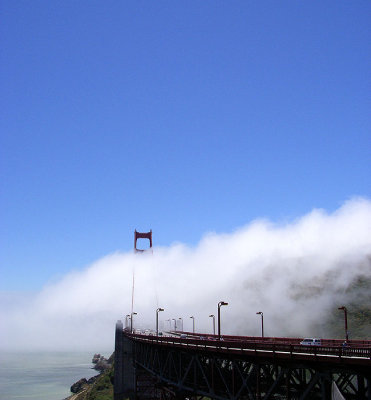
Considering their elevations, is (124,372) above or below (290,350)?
below

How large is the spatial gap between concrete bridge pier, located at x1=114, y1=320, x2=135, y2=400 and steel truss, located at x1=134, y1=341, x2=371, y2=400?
84.3ft

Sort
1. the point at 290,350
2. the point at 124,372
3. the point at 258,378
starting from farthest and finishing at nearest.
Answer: the point at 124,372, the point at 258,378, the point at 290,350

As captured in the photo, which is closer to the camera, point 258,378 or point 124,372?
point 258,378

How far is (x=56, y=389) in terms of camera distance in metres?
154

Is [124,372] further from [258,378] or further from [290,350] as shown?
[290,350]

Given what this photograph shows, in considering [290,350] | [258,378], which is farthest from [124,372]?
[290,350]

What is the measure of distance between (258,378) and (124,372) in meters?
58.7

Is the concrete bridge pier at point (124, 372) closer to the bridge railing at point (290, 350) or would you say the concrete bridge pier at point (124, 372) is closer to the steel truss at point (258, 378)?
the steel truss at point (258, 378)

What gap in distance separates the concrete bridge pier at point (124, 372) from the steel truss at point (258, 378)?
25.7 m

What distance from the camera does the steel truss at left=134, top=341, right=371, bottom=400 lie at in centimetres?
2391

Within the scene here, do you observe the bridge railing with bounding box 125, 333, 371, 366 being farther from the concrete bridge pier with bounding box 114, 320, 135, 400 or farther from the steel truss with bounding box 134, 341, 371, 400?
the concrete bridge pier with bounding box 114, 320, 135, 400

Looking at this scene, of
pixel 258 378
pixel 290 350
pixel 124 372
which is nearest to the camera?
pixel 290 350

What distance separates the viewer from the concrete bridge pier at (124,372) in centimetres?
8162

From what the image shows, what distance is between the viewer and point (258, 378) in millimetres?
28938
